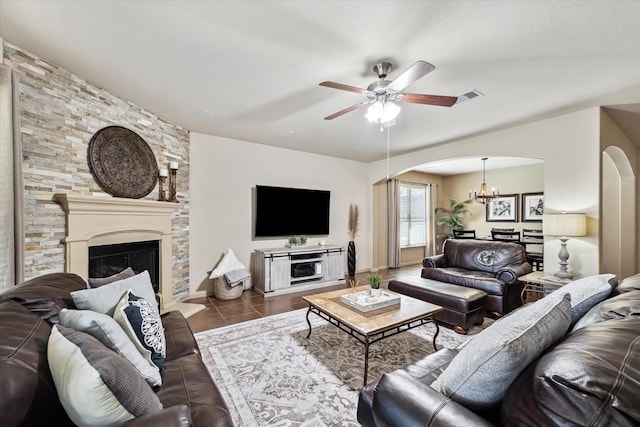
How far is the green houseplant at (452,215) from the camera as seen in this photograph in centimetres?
745

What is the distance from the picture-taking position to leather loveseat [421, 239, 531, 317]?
3192 mm

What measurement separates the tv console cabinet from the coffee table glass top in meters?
1.81

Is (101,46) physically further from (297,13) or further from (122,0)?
(297,13)

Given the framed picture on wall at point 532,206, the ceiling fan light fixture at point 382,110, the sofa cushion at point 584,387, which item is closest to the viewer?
the sofa cushion at point 584,387

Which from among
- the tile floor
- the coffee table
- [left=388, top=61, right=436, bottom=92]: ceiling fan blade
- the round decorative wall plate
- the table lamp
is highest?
[left=388, top=61, right=436, bottom=92]: ceiling fan blade

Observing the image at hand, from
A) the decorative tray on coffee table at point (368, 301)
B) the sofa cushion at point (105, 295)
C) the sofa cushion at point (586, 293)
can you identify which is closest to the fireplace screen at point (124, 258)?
the sofa cushion at point (105, 295)

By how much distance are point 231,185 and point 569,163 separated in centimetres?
476

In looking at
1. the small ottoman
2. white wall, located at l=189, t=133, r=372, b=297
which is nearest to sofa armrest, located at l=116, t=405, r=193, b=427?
the small ottoman

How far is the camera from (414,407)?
98 cm

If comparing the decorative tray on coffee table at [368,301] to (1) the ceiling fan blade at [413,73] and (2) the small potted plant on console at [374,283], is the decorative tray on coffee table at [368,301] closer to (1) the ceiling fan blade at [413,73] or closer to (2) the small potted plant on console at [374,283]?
(2) the small potted plant on console at [374,283]

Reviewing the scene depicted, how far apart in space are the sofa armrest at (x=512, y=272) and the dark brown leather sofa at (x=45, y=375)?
3467mm

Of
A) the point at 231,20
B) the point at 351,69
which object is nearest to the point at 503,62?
the point at 351,69

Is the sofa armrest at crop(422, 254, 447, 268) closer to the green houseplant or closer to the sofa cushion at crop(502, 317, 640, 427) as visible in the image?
the sofa cushion at crop(502, 317, 640, 427)

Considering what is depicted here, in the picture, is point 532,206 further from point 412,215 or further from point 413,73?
point 413,73
